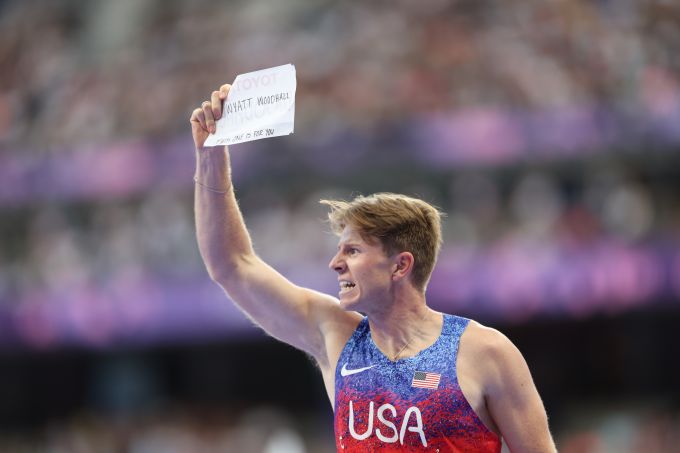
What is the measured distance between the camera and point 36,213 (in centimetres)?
1900

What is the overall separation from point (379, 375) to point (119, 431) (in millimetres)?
14642

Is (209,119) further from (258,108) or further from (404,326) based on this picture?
(404,326)

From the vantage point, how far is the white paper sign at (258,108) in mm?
3812

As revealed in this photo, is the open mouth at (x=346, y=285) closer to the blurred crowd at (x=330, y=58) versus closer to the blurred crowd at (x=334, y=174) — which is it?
the blurred crowd at (x=334, y=174)

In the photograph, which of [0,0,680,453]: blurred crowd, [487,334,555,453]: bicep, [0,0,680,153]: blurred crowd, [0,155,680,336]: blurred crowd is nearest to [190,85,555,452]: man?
[487,334,555,453]: bicep

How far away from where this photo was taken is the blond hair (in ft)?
12.5

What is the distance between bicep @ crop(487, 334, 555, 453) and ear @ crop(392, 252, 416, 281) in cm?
50

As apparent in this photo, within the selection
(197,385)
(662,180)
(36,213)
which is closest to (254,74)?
(662,180)

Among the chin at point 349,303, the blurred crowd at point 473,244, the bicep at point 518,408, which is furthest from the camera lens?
the blurred crowd at point 473,244

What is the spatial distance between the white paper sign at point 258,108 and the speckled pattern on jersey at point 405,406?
92 cm

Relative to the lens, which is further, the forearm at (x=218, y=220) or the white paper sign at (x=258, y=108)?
the forearm at (x=218, y=220)

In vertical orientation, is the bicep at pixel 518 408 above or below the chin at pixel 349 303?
below

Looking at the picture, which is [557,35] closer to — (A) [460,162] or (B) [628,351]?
(A) [460,162]

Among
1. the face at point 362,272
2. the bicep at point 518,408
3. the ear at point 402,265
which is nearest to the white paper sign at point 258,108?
the face at point 362,272
